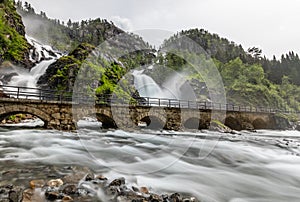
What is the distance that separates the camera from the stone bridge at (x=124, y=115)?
14.1m

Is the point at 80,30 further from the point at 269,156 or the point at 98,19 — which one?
the point at 269,156

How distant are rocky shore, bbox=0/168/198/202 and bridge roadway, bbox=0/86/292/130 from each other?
11.1m

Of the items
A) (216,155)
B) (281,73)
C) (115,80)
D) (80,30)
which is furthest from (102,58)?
(80,30)

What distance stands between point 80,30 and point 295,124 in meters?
114

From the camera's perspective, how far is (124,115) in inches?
757

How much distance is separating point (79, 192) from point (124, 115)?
603 inches

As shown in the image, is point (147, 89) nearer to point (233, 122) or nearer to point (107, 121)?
point (233, 122)

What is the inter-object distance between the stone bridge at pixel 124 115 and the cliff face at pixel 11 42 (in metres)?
18.3

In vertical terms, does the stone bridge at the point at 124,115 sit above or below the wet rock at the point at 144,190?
above

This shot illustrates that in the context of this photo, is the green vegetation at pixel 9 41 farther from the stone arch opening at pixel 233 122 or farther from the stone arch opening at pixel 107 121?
the stone arch opening at pixel 233 122

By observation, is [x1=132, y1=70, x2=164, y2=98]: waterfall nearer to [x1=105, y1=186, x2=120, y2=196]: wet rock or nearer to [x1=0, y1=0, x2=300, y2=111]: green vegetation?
[x1=0, y1=0, x2=300, y2=111]: green vegetation

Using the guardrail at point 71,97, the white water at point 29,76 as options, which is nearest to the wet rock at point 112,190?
the guardrail at point 71,97

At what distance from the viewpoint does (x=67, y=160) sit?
268 inches

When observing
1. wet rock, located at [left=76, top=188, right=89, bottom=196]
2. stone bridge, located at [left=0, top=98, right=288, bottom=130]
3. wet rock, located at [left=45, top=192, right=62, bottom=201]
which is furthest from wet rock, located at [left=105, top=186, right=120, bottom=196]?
stone bridge, located at [left=0, top=98, right=288, bottom=130]
